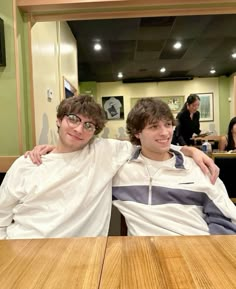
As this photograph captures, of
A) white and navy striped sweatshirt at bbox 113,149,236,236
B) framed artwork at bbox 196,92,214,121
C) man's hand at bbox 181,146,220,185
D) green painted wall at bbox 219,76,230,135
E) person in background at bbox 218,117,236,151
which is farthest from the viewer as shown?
framed artwork at bbox 196,92,214,121

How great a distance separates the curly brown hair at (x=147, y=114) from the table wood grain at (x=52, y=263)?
692 millimetres

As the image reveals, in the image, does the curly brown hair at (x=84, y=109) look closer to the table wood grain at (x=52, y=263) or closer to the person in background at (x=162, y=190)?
the person in background at (x=162, y=190)

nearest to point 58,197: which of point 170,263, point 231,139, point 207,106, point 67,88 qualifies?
point 170,263

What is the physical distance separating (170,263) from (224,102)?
32.6 ft

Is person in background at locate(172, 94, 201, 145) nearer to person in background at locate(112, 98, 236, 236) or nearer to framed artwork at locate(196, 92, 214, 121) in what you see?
person in background at locate(112, 98, 236, 236)

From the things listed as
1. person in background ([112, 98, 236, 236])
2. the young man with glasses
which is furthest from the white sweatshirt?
person in background ([112, 98, 236, 236])

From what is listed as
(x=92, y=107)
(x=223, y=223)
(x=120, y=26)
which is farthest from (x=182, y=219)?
(x=120, y=26)

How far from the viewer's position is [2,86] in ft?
7.00

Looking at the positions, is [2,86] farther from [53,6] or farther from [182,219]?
[182,219]

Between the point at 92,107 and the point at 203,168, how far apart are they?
66 centimetres

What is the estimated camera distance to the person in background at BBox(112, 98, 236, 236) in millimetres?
1363

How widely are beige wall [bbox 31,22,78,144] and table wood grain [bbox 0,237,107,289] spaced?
1.59 m

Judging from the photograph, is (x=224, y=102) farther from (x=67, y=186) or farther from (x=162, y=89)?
(x=67, y=186)

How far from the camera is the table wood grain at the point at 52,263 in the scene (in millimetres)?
771
